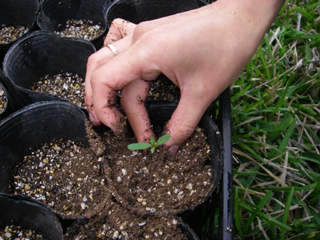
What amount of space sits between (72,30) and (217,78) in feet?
5.30

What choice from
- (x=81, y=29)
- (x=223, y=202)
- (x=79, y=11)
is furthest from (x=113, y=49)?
(x=79, y=11)

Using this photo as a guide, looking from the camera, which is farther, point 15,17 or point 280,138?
point 15,17

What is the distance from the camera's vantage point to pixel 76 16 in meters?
2.23

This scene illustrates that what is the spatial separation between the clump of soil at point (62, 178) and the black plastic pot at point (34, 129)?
0.14ft

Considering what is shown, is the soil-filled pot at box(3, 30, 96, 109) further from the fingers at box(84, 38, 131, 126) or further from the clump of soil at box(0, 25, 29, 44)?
the clump of soil at box(0, 25, 29, 44)

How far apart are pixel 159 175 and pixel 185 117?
301mm

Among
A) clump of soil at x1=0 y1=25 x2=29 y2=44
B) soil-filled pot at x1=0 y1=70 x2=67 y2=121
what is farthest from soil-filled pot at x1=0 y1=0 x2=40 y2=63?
soil-filled pot at x1=0 y1=70 x2=67 y2=121

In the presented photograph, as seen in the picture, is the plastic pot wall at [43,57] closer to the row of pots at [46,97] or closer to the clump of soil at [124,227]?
the row of pots at [46,97]

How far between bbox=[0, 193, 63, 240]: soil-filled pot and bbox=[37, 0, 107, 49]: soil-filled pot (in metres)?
1.41

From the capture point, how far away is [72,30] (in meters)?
2.18

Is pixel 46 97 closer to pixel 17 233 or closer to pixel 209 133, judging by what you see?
pixel 17 233

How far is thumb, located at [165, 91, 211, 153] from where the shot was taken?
1.06 m

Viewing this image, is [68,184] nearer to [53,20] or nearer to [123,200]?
[123,200]

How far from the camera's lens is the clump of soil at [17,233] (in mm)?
1182
